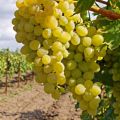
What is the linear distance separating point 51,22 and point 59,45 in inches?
3.5

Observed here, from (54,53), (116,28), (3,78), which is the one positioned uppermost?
(3,78)

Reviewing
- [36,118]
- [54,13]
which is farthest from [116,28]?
[36,118]

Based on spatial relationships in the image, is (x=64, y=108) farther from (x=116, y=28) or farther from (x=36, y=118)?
(x=116, y=28)

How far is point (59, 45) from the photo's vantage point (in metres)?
1.39

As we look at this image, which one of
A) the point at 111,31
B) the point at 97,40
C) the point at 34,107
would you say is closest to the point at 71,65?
the point at 97,40

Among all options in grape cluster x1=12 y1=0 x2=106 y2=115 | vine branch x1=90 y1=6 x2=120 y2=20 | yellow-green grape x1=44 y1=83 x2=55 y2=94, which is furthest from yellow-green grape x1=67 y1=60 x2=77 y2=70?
vine branch x1=90 y1=6 x2=120 y2=20

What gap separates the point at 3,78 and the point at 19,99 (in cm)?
727

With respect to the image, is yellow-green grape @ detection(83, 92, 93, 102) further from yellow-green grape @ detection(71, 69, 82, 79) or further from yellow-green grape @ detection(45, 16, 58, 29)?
yellow-green grape @ detection(45, 16, 58, 29)

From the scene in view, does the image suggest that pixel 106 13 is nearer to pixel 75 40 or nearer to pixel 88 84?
pixel 75 40

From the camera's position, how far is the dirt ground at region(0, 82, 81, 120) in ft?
50.3

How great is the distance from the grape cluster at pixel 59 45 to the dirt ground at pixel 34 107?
12.7m

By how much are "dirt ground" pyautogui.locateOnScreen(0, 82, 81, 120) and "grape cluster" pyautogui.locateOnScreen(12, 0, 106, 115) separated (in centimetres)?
1275

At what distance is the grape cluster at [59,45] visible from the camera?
1.40 m

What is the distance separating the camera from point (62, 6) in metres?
1.43
